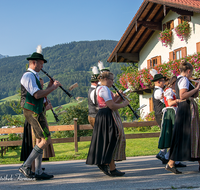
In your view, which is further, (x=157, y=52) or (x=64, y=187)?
(x=157, y=52)

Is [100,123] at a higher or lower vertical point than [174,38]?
lower

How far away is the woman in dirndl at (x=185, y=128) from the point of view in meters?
4.50

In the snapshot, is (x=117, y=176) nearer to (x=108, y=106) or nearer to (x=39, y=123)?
(x=108, y=106)

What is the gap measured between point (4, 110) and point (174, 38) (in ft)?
387

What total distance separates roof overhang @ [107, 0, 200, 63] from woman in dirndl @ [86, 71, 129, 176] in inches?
429

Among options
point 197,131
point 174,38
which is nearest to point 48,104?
point 197,131

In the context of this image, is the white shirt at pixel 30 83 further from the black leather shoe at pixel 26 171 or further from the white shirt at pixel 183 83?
the white shirt at pixel 183 83

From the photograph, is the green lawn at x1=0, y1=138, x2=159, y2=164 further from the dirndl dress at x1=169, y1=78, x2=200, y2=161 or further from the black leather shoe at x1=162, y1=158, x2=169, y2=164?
the dirndl dress at x1=169, y1=78, x2=200, y2=161

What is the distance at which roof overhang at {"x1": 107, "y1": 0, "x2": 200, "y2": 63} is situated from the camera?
14547 mm

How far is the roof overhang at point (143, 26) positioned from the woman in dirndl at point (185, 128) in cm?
1022

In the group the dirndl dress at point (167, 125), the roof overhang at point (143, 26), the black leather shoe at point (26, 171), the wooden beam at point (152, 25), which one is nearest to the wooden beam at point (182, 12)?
the roof overhang at point (143, 26)

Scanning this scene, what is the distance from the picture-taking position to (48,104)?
486 cm

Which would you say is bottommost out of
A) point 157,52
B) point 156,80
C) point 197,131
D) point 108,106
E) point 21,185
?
point 21,185

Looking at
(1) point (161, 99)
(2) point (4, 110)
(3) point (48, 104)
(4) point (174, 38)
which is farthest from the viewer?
(2) point (4, 110)
